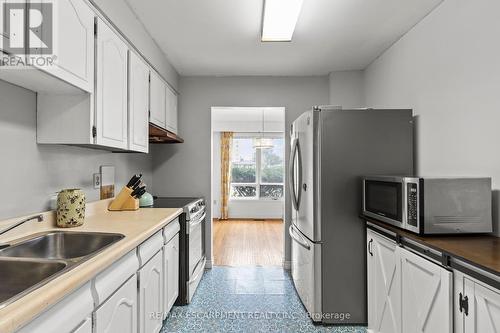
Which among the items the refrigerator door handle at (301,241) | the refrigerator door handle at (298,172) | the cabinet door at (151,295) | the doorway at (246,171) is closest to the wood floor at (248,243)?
the doorway at (246,171)

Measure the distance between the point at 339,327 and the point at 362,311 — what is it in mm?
234

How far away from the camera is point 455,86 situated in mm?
2061

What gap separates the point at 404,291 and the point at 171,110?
2878 mm

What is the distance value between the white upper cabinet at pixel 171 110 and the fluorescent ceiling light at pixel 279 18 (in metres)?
1.32

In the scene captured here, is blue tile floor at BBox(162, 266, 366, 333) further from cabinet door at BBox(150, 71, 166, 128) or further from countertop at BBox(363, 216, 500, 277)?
cabinet door at BBox(150, 71, 166, 128)

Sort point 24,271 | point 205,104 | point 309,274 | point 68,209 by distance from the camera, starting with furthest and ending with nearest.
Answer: point 205,104
point 309,274
point 68,209
point 24,271

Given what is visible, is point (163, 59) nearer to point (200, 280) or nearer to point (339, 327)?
point (200, 280)

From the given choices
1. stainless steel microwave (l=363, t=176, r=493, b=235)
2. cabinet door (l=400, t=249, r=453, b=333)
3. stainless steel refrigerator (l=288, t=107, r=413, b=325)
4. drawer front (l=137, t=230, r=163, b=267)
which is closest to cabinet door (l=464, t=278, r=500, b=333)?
cabinet door (l=400, t=249, r=453, b=333)

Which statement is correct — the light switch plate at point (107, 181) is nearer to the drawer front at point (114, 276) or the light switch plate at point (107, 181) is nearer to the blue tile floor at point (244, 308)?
the drawer front at point (114, 276)

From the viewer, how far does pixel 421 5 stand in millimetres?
2232

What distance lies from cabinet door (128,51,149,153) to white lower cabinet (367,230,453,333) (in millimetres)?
1978

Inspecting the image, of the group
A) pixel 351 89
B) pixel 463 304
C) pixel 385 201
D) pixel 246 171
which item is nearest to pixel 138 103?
pixel 385 201

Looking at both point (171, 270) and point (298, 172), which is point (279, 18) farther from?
point (171, 270)

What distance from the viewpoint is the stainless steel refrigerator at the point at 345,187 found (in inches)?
96.3
